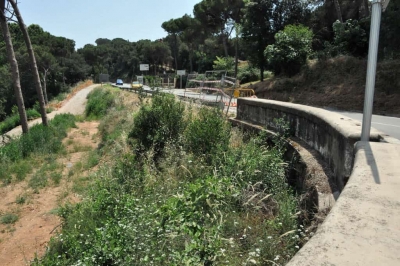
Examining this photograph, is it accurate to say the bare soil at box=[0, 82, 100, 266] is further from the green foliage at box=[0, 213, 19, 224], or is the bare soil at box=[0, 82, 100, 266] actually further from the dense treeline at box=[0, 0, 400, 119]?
the dense treeline at box=[0, 0, 400, 119]

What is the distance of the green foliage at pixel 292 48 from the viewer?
74.5 ft

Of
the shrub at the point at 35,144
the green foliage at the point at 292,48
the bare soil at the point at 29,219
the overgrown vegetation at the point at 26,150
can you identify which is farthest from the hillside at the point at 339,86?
the bare soil at the point at 29,219

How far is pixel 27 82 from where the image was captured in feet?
158

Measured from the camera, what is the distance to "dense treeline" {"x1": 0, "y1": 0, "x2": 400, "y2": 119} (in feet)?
72.2

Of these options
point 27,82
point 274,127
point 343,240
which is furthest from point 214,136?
point 27,82

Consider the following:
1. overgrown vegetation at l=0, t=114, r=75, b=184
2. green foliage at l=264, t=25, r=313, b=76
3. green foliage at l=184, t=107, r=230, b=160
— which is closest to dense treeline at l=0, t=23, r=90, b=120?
overgrown vegetation at l=0, t=114, r=75, b=184

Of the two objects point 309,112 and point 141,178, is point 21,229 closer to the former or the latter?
point 141,178

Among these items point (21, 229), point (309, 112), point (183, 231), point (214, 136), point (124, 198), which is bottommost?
point (21, 229)

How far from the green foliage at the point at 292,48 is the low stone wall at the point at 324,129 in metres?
16.8

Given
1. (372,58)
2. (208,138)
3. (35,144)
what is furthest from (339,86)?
(372,58)

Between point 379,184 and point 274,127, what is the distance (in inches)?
162

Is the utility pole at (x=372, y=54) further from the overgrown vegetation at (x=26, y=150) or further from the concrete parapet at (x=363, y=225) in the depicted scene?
the overgrown vegetation at (x=26, y=150)

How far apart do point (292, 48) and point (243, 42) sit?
6.46m

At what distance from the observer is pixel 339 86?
19.8m
